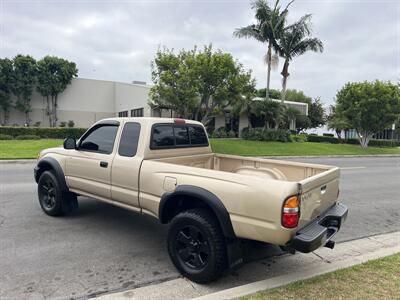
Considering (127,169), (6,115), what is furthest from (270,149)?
(6,115)

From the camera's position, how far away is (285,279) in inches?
143

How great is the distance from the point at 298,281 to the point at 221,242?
3.04 ft

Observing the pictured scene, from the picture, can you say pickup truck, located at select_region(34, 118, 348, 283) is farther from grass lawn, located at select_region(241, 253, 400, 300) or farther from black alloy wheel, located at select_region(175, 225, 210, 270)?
grass lawn, located at select_region(241, 253, 400, 300)

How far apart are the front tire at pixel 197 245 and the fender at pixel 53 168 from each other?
2511 millimetres

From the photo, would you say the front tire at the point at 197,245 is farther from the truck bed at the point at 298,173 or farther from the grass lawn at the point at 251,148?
the grass lawn at the point at 251,148

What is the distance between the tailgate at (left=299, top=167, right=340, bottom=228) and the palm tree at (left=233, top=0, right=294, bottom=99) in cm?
2476

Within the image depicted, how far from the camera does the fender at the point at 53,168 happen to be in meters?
5.46

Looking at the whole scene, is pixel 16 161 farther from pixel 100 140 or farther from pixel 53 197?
pixel 100 140

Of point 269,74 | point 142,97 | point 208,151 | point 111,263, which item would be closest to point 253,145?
point 269,74

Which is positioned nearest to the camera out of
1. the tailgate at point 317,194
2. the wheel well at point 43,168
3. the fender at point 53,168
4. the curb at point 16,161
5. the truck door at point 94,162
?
the tailgate at point 317,194

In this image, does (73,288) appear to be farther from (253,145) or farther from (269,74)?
(269,74)

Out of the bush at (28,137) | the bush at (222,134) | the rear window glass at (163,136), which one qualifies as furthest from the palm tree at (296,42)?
the rear window glass at (163,136)

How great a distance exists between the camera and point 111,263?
4.10 meters

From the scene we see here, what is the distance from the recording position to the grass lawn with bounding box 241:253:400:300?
325 centimetres
